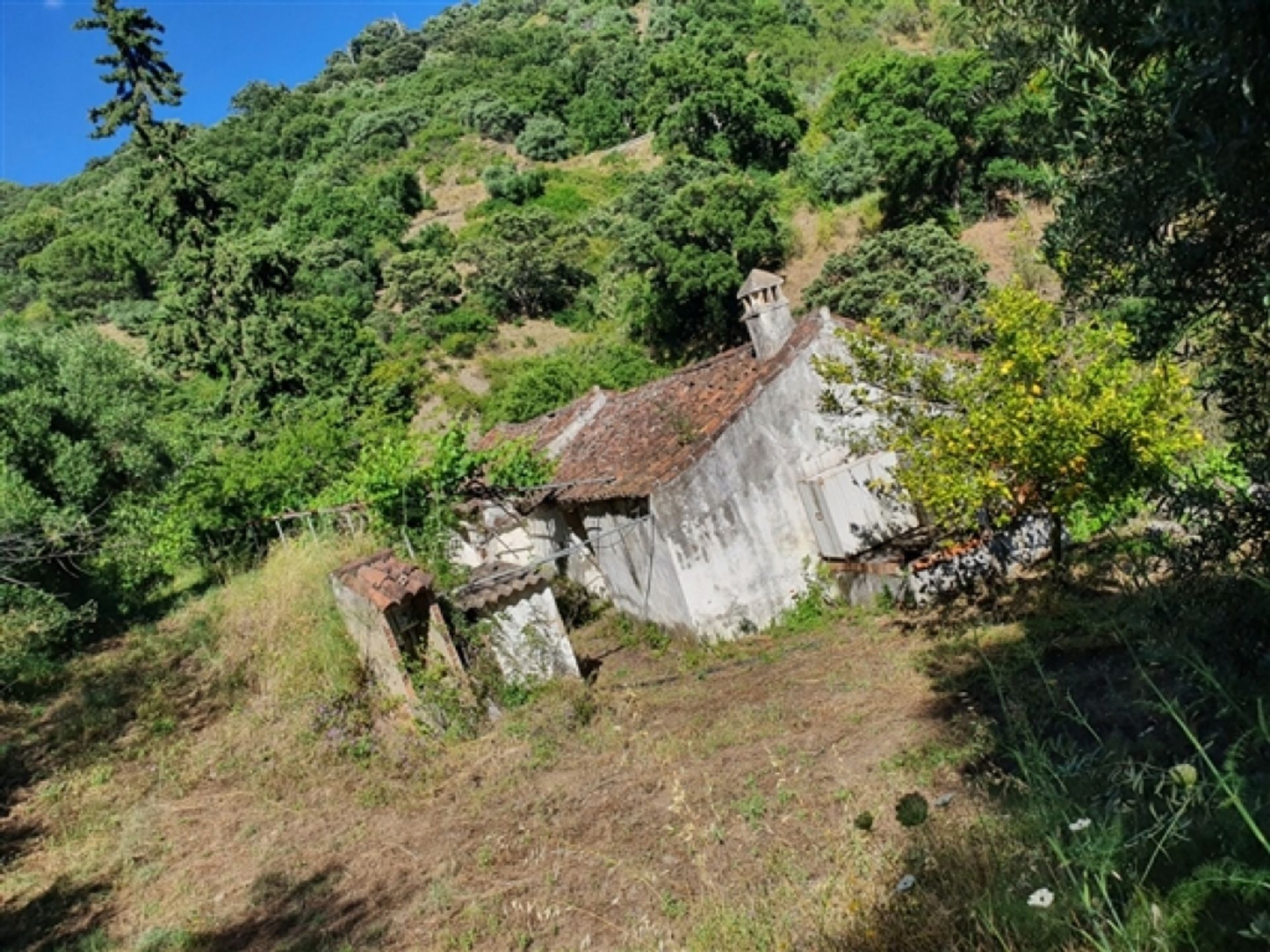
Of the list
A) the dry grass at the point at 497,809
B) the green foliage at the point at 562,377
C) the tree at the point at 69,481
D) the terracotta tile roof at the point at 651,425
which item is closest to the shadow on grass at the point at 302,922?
the dry grass at the point at 497,809

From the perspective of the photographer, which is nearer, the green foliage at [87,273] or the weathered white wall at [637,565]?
the weathered white wall at [637,565]

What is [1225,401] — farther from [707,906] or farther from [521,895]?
[521,895]

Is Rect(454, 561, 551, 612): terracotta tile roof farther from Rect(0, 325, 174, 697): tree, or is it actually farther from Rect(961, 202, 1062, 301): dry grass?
Rect(961, 202, 1062, 301): dry grass

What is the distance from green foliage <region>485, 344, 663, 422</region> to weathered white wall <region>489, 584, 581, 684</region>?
19516 millimetres

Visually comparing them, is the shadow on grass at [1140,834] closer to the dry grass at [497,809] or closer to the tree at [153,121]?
the dry grass at [497,809]

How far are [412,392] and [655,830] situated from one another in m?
33.4

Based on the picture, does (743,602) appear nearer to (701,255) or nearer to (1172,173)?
(1172,173)

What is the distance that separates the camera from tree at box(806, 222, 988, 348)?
85.6ft

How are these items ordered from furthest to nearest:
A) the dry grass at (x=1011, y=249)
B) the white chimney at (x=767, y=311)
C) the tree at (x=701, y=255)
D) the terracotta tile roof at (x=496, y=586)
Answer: the tree at (x=701, y=255) < the dry grass at (x=1011, y=249) < the white chimney at (x=767, y=311) < the terracotta tile roof at (x=496, y=586)

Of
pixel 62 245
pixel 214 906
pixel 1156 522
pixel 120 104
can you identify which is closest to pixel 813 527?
pixel 1156 522

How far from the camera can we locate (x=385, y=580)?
9.73 metres

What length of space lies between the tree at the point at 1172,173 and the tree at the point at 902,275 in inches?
843

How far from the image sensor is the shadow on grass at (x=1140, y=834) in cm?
259

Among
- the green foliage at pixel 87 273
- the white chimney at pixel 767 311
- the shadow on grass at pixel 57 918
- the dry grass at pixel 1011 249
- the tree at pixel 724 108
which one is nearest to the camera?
the shadow on grass at pixel 57 918
